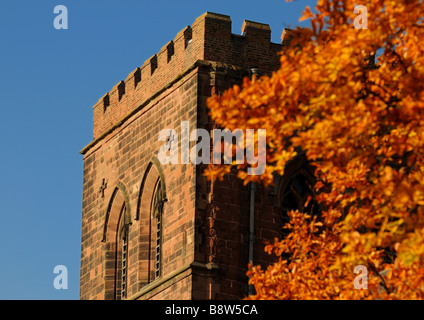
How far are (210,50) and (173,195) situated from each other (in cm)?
376

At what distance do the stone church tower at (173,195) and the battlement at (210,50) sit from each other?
0.08 feet

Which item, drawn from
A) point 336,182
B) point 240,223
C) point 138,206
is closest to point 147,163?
point 138,206

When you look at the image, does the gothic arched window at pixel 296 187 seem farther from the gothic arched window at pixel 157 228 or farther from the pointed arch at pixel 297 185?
the gothic arched window at pixel 157 228

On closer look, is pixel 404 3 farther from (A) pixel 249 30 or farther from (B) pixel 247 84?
(A) pixel 249 30

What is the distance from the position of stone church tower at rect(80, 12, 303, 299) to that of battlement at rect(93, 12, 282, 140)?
0.08 ft

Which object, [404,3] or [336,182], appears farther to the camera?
[336,182]

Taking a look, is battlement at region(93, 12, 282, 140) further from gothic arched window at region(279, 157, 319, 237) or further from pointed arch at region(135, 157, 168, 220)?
gothic arched window at region(279, 157, 319, 237)

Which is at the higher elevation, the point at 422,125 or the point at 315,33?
the point at 315,33

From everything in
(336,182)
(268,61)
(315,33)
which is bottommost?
(336,182)

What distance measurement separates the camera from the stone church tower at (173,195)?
33.2m

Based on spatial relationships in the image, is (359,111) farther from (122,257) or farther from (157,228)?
(122,257)

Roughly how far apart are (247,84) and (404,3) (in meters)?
2.73

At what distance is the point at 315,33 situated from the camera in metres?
21.5

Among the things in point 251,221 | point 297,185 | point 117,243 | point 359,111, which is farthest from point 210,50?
point 359,111
